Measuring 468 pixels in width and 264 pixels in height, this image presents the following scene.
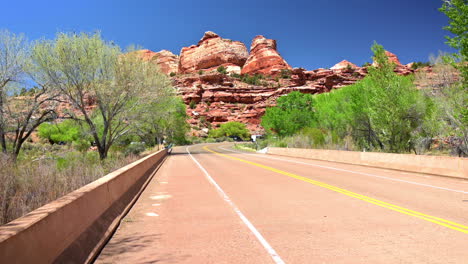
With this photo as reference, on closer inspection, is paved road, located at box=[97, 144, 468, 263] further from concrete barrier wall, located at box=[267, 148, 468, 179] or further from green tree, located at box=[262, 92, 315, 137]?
green tree, located at box=[262, 92, 315, 137]

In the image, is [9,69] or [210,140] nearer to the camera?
[9,69]

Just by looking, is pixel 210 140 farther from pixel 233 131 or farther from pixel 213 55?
pixel 213 55

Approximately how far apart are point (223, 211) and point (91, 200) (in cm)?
351

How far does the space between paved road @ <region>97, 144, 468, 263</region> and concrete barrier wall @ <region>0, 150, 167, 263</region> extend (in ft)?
1.07

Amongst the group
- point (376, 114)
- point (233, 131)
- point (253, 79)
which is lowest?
point (376, 114)

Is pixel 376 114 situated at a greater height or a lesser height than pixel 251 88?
lesser

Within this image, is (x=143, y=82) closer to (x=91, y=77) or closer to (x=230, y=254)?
(x=91, y=77)

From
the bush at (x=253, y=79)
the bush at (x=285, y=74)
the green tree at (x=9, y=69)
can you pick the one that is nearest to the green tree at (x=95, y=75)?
the green tree at (x=9, y=69)

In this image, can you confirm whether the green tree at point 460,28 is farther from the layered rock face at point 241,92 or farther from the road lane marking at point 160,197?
the layered rock face at point 241,92

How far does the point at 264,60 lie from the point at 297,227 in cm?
15541

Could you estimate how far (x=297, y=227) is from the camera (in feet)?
23.6

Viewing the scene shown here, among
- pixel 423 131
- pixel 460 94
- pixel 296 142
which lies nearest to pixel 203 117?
pixel 296 142

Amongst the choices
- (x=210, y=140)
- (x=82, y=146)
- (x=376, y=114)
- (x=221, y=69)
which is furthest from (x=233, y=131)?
(x=376, y=114)

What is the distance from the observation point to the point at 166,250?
579 cm
